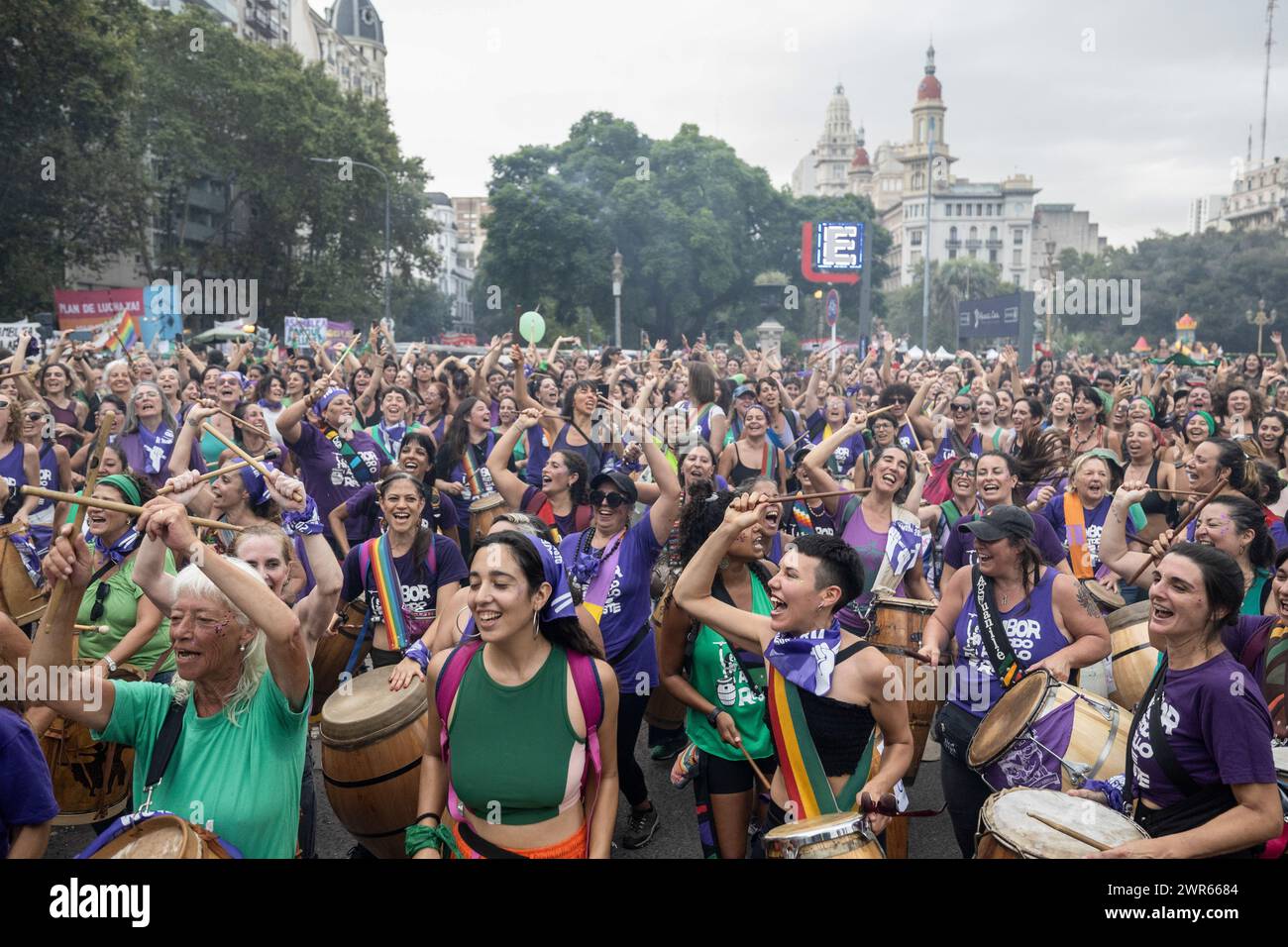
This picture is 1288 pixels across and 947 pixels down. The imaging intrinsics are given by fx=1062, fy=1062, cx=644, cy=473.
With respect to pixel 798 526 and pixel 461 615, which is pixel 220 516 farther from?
pixel 798 526

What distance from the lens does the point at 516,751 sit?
332 centimetres

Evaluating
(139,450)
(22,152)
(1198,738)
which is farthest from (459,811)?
(22,152)

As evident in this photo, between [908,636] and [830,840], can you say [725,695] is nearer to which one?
[830,840]

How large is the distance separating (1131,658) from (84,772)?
15.0 ft

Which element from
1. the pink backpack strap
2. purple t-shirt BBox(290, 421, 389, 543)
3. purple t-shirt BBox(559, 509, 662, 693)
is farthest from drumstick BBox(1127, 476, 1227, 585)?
purple t-shirt BBox(290, 421, 389, 543)

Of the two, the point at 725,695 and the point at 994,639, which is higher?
the point at 994,639

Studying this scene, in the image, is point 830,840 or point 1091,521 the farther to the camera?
point 1091,521

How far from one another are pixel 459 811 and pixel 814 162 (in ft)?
596

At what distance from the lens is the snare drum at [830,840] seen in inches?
125

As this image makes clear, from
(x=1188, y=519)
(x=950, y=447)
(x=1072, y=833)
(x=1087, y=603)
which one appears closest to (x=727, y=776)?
(x=1072, y=833)

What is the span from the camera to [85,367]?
11.6 meters

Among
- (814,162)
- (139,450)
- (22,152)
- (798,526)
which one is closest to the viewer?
(798,526)
